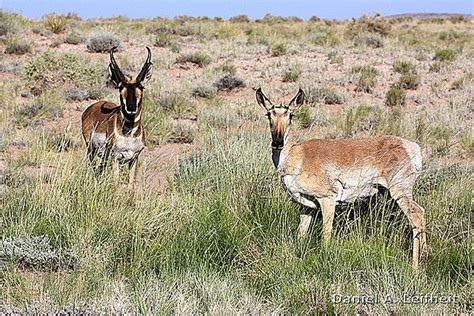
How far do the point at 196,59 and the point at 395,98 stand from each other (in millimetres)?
7219

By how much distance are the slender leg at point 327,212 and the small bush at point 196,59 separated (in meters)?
15.4

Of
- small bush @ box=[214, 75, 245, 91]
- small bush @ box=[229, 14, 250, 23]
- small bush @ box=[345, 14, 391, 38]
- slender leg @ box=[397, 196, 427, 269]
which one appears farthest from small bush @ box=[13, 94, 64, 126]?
small bush @ box=[229, 14, 250, 23]

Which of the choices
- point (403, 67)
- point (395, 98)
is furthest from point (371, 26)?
point (395, 98)

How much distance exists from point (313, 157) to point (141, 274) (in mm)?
2071

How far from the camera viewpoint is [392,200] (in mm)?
6609

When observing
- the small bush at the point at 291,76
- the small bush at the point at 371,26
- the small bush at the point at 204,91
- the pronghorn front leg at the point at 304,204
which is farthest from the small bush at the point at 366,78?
the small bush at the point at 371,26

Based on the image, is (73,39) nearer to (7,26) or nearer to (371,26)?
(7,26)

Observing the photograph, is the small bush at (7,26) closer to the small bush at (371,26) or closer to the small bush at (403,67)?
the small bush at (403,67)

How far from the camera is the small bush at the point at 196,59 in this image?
21.3 metres

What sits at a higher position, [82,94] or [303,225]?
[82,94]

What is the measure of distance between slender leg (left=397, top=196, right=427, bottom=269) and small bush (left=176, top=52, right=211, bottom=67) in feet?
50.5

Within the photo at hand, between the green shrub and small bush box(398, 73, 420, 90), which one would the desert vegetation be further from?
small bush box(398, 73, 420, 90)

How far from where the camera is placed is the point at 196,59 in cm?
2128

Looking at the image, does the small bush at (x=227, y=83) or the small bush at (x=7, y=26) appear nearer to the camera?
the small bush at (x=227, y=83)
